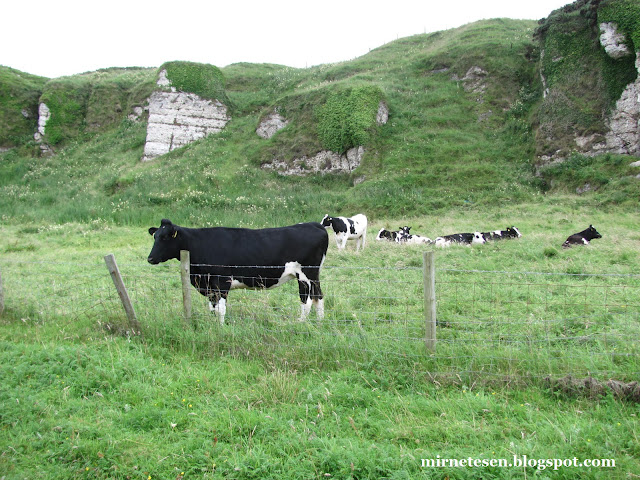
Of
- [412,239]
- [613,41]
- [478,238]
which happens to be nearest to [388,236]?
[412,239]

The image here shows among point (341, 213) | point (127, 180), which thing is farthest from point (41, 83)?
point (341, 213)

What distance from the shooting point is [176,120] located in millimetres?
34094

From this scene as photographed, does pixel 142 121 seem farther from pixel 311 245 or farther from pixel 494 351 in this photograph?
pixel 494 351

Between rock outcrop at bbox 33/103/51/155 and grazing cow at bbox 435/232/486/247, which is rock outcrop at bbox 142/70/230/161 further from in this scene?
grazing cow at bbox 435/232/486/247

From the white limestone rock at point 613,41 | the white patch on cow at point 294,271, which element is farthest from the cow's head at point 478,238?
the white limestone rock at point 613,41

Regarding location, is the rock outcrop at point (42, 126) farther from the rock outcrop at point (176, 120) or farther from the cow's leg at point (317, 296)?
the cow's leg at point (317, 296)

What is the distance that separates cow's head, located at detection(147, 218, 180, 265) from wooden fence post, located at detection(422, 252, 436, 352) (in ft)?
15.8

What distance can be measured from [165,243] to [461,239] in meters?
10.5

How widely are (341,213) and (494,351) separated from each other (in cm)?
1865

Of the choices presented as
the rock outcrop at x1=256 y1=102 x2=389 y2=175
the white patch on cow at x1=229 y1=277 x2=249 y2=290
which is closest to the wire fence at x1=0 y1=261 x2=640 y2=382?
the white patch on cow at x1=229 y1=277 x2=249 y2=290

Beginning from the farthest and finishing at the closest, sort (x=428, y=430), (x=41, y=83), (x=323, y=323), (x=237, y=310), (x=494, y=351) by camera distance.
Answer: (x=41, y=83)
(x=237, y=310)
(x=323, y=323)
(x=494, y=351)
(x=428, y=430)

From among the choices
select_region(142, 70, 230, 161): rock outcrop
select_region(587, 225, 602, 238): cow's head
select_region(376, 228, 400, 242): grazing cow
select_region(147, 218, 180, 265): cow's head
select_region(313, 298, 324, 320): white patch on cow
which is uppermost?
select_region(142, 70, 230, 161): rock outcrop

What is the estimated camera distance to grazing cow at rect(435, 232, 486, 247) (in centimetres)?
1463

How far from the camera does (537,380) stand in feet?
15.5
